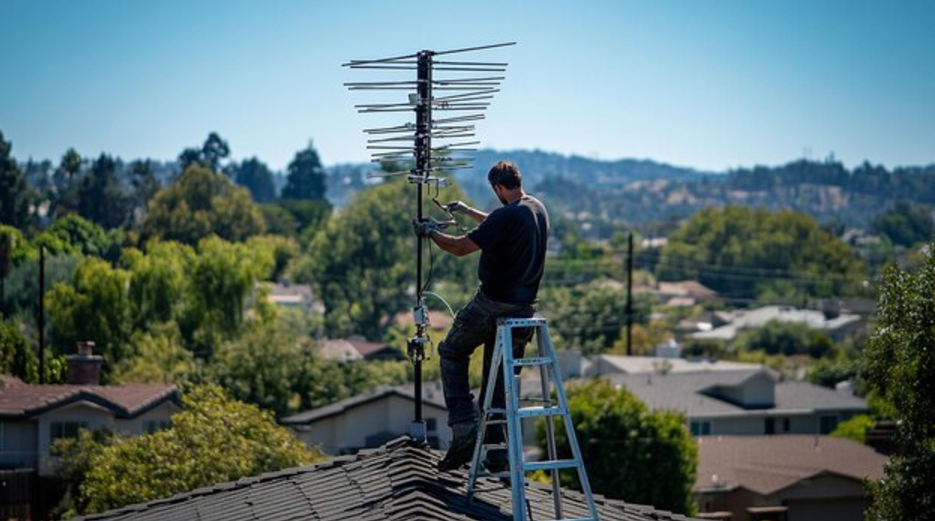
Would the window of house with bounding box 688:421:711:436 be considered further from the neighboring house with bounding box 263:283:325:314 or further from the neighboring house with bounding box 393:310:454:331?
the neighboring house with bounding box 263:283:325:314

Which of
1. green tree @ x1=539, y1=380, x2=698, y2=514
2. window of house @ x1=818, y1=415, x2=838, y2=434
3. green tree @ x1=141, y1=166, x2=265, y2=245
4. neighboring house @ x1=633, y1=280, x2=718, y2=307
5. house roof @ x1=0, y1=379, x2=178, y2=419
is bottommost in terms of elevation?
neighboring house @ x1=633, y1=280, x2=718, y2=307

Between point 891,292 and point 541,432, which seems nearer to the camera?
point 891,292

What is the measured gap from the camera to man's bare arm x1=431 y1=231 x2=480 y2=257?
41.7 ft

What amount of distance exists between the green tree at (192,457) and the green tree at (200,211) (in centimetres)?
7887

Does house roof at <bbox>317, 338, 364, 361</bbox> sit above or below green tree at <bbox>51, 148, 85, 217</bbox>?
below

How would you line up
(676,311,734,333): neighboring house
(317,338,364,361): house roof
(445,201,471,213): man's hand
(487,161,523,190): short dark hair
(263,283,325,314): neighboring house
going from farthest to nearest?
(676,311,734,333): neighboring house < (263,283,325,314): neighboring house < (317,338,364,361): house roof < (445,201,471,213): man's hand < (487,161,523,190): short dark hair

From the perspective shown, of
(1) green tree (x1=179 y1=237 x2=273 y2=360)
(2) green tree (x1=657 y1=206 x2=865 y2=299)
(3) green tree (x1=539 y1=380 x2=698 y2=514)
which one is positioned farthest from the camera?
(2) green tree (x1=657 y1=206 x2=865 y2=299)

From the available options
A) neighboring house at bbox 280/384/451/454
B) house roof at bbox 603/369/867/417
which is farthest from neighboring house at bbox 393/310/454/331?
neighboring house at bbox 280/384/451/454

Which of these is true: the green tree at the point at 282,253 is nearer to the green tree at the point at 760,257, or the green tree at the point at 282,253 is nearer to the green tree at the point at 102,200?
the green tree at the point at 102,200

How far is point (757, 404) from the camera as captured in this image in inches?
2499

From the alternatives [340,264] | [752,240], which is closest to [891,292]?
[340,264]

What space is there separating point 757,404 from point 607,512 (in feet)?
165

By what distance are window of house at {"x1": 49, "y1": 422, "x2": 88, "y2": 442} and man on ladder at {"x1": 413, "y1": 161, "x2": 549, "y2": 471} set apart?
2940cm

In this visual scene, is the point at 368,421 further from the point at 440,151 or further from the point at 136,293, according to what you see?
the point at 440,151
